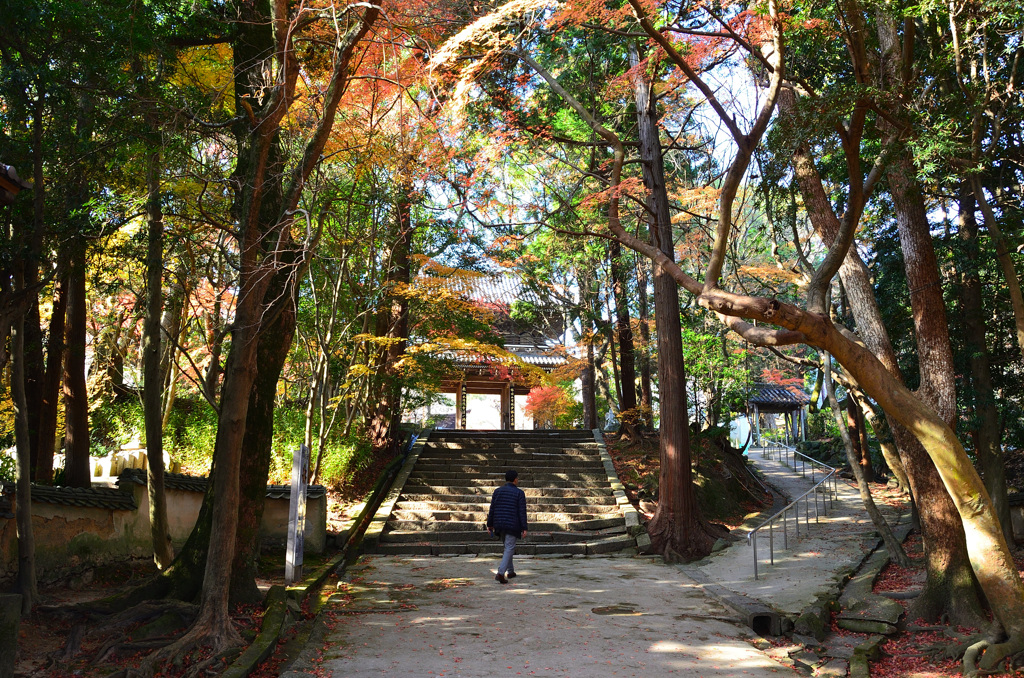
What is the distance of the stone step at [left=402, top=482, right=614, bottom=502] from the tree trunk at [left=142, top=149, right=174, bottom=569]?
20.7 feet

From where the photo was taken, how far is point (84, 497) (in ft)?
25.0

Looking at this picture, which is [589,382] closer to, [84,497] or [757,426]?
[84,497]

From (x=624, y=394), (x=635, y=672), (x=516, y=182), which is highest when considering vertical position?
(x=516, y=182)

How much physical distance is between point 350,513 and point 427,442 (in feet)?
14.3

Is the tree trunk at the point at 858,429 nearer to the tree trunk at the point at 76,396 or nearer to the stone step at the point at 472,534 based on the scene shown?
the stone step at the point at 472,534

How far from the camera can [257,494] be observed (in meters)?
7.09

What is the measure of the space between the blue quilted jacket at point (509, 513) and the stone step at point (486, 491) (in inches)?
189

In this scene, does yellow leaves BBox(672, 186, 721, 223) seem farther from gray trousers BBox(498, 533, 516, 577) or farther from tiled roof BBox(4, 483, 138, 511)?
tiled roof BBox(4, 483, 138, 511)

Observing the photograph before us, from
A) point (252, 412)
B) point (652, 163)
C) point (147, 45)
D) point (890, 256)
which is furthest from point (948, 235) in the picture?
point (147, 45)

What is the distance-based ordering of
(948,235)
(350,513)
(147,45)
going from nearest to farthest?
1. (147,45)
2. (948,235)
3. (350,513)

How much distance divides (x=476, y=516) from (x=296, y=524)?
4.96 meters

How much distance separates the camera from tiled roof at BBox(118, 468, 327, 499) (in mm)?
8531

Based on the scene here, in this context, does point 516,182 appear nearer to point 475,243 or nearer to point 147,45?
point 475,243

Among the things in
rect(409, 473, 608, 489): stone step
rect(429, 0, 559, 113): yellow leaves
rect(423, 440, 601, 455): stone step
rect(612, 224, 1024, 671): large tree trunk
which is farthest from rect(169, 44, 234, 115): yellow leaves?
rect(423, 440, 601, 455): stone step
